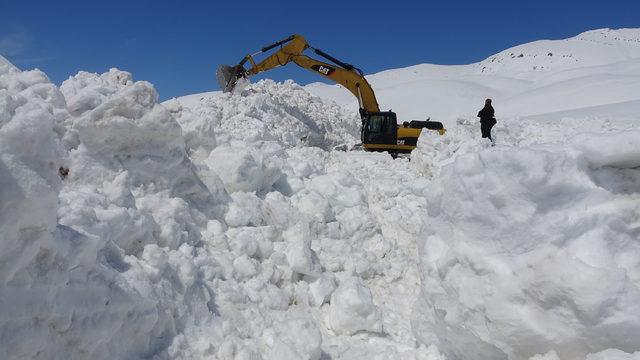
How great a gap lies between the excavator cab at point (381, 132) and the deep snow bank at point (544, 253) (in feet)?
30.8

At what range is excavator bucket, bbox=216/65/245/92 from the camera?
594 inches

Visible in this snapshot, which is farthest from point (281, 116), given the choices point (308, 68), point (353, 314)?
point (353, 314)

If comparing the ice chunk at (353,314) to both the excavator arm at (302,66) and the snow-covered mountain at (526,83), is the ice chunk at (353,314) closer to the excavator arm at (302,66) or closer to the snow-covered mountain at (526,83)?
the excavator arm at (302,66)

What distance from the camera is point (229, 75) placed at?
15180 mm

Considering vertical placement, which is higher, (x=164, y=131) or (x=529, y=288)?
(x=164, y=131)

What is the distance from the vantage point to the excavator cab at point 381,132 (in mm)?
13281

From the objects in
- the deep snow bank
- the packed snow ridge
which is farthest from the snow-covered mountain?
the deep snow bank

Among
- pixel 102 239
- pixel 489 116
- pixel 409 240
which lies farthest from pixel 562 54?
pixel 102 239

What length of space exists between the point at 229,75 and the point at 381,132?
5.02m

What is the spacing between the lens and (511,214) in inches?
139

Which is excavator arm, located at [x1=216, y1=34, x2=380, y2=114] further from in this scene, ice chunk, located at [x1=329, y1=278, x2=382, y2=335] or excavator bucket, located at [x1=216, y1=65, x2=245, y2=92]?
ice chunk, located at [x1=329, y1=278, x2=382, y2=335]

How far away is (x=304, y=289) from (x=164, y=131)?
6.56 ft

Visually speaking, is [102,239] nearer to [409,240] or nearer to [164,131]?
[164,131]

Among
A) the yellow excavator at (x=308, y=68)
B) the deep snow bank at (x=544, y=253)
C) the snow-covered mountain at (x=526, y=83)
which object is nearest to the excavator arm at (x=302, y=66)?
the yellow excavator at (x=308, y=68)
